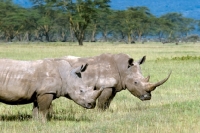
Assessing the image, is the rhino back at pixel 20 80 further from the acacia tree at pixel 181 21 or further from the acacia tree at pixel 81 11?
the acacia tree at pixel 181 21

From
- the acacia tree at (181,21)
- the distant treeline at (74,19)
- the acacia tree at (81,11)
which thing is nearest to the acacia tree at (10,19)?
the distant treeline at (74,19)

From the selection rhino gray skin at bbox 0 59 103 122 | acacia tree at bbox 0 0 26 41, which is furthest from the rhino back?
acacia tree at bbox 0 0 26 41

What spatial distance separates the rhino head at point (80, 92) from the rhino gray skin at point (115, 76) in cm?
148

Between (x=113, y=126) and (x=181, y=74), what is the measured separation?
12.6 meters

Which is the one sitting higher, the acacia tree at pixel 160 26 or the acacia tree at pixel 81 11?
the acacia tree at pixel 81 11

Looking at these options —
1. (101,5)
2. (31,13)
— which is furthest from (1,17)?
(101,5)

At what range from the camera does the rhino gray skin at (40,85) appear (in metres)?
9.23

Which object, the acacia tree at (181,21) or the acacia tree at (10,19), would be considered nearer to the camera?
the acacia tree at (10,19)

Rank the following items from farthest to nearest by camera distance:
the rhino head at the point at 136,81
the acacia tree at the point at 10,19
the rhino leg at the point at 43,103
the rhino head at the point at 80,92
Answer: the acacia tree at the point at 10,19 → the rhino head at the point at 136,81 → the rhino head at the point at 80,92 → the rhino leg at the point at 43,103

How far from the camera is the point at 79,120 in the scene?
9.82 m

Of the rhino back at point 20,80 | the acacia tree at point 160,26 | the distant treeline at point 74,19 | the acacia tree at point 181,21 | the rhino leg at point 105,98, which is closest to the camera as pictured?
the rhino back at point 20,80

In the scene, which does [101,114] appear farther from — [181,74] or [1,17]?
[1,17]

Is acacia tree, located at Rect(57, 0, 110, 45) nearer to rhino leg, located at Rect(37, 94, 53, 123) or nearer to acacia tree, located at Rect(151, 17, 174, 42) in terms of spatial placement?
acacia tree, located at Rect(151, 17, 174, 42)

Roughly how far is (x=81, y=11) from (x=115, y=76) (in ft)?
195
